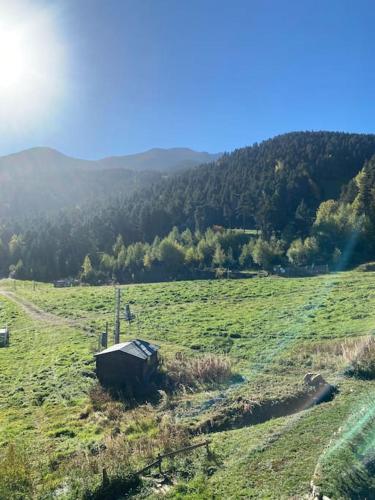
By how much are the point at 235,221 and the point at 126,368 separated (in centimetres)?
10021

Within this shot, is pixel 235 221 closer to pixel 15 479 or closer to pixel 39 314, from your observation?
pixel 39 314

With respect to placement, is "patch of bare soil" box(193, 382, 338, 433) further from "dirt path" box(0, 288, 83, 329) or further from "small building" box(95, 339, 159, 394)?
"dirt path" box(0, 288, 83, 329)

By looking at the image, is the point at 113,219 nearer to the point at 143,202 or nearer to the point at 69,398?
the point at 143,202

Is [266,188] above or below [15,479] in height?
above

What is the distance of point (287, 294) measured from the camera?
48062 millimetres

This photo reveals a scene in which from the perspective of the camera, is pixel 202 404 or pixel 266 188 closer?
pixel 202 404

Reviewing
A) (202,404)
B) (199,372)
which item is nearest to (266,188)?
(199,372)

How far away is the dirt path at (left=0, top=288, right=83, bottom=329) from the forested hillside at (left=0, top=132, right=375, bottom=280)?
2691cm

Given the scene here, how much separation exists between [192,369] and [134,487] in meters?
11.8

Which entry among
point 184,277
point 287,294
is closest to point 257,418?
point 287,294

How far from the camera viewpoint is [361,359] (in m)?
20.8

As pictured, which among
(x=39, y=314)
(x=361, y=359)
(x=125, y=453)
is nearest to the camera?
(x=125, y=453)

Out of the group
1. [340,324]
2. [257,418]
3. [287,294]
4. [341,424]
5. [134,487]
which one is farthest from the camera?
[287,294]

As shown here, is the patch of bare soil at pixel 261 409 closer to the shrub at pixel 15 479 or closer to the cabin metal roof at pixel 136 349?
the shrub at pixel 15 479
